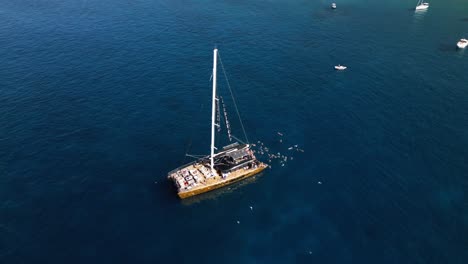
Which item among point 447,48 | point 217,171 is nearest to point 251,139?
point 217,171

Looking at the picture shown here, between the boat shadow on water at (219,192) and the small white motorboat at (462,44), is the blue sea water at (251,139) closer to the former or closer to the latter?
the boat shadow on water at (219,192)

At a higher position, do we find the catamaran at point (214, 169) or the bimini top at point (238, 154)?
the bimini top at point (238, 154)

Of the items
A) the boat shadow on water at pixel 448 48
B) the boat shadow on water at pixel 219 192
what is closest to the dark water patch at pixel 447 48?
the boat shadow on water at pixel 448 48

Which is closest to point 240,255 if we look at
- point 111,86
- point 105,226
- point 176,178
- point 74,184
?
point 176,178

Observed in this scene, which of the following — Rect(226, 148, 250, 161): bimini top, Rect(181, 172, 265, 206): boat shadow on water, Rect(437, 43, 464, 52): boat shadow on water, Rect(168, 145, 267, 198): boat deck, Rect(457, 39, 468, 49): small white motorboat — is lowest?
Rect(181, 172, 265, 206): boat shadow on water

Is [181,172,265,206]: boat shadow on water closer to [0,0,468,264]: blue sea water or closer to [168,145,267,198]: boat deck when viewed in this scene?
[0,0,468,264]: blue sea water

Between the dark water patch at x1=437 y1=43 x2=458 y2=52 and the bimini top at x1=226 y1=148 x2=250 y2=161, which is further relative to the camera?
the dark water patch at x1=437 y1=43 x2=458 y2=52

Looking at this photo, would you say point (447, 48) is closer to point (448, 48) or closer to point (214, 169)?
point (448, 48)

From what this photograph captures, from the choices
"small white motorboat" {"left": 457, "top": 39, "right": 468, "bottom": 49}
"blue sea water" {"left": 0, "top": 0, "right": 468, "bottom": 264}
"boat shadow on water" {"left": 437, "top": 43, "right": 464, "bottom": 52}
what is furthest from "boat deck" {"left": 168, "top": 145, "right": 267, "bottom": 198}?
"small white motorboat" {"left": 457, "top": 39, "right": 468, "bottom": 49}
